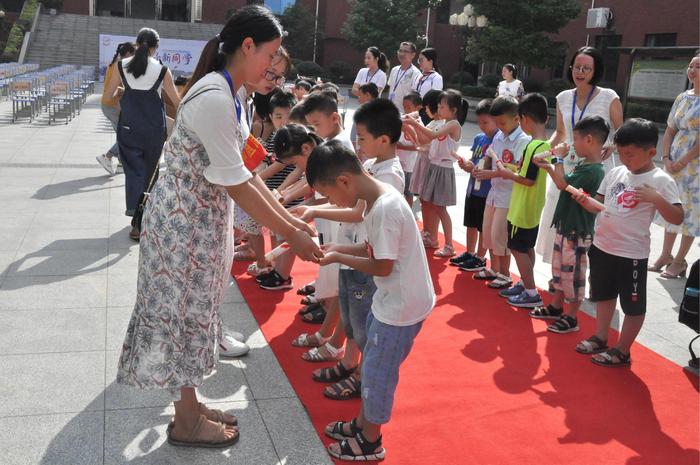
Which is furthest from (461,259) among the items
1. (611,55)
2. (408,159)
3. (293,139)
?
(611,55)

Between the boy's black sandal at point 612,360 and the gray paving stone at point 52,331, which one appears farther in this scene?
the boy's black sandal at point 612,360

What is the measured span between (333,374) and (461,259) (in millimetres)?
2487

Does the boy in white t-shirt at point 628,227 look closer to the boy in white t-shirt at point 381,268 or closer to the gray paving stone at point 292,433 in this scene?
the boy in white t-shirt at point 381,268

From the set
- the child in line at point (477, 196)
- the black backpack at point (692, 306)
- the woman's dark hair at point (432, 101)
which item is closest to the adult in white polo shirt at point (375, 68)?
the woman's dark hair at point (432, 101)

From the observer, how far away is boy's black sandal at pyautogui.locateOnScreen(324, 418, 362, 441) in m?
2.77

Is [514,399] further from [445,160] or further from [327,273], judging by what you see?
[445,160]

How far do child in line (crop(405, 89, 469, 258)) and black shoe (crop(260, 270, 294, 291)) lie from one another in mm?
1602

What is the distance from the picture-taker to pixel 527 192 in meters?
4.46

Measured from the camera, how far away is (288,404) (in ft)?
10.2

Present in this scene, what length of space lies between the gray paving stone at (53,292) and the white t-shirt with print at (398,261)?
2358 millimetres

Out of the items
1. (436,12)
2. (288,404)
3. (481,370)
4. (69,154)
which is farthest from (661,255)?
(436,12)

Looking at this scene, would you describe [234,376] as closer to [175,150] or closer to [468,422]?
[468,422]

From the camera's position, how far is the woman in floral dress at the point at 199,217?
2357mm

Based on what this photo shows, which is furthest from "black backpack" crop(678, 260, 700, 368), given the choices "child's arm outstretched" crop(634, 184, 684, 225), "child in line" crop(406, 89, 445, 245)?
"child in line" crop(406, 89, 445, 245)
